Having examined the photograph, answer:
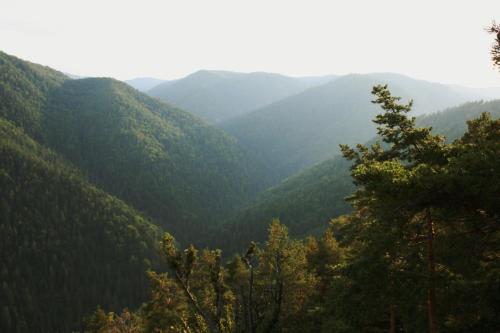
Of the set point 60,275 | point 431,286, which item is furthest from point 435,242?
A: point 60,275

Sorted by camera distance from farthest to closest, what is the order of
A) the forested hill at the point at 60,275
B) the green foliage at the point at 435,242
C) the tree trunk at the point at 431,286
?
1. the forested hill at the point at 60,275
2. the tree trunk at the point at 431,286
3. the green foliage at the point at 435,242

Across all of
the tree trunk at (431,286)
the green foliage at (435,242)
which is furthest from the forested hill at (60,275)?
the tree trunk at (431,286)

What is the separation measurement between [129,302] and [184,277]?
17396 cm

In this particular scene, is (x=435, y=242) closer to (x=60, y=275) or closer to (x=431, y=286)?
(x=431, y=286)

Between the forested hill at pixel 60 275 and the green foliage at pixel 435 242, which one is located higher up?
the green foliage at pixel 435 242

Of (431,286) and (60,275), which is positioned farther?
(60,275)

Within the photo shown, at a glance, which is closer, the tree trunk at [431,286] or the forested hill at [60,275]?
the tree trunk at [431,286]

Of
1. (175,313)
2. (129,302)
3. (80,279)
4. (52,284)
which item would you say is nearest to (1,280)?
(52,284)

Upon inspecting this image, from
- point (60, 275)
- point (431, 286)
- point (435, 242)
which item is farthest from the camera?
point (60, 275)

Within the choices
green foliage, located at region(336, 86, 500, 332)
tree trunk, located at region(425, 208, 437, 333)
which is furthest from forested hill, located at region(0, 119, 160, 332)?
tree trunk, located at region(425, 208, 437, 333)

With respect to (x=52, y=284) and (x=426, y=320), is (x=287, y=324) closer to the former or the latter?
(x=426, y=320)

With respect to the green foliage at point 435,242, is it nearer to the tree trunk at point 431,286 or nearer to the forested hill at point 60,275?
the tree trunk at point 431,286

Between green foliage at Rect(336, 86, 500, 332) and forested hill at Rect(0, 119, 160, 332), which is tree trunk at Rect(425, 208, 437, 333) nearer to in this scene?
green foliage at Rect(336, 86, 500, 332)

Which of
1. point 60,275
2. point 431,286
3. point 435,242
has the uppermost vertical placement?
point 435,242
